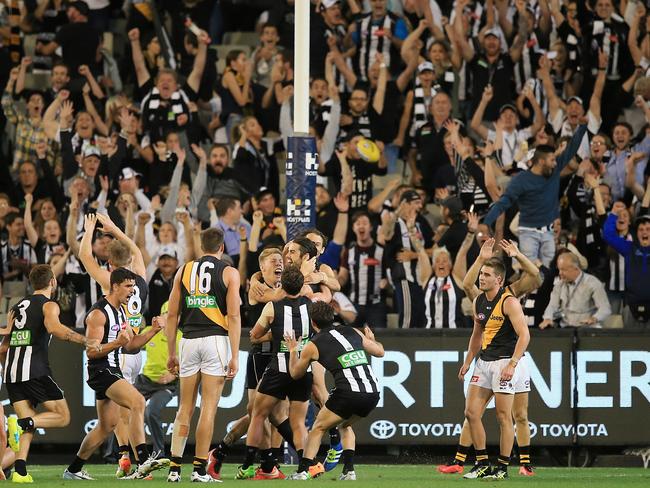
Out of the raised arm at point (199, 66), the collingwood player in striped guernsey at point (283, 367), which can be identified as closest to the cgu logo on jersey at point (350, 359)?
the collingwood player in striped guernsey at point (283, 367)

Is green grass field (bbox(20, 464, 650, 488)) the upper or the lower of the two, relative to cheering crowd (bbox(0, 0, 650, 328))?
lower

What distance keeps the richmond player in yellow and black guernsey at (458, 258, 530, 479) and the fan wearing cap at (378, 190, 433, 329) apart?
3.29m

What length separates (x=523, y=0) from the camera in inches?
861

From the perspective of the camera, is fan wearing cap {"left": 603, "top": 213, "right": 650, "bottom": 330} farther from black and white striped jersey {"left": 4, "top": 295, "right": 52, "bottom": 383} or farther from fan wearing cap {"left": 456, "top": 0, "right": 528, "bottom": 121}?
black and white striped jersey {"left": 4, "top": 295, "right": 52, "bottom": 383}

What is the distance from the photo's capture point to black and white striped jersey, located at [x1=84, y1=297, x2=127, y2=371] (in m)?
13.7

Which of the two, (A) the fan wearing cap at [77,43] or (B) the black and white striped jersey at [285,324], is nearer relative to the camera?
(B) the black and white striped jersey at [285,324]

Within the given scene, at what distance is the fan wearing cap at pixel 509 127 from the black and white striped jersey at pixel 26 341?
28.5 ft

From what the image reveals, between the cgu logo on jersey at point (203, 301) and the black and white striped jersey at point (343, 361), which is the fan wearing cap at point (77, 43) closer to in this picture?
the cgu logo on jersey at point (203, 301)

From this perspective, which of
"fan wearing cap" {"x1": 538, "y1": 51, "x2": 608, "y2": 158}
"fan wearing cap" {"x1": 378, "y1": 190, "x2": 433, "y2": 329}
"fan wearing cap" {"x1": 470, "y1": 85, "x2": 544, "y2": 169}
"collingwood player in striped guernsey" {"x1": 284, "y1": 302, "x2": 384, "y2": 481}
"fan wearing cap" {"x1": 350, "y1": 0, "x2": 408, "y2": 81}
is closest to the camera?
"collingwood player in striped guernsey" {"x1": 284, "y1": 302, "x2": 384, "y2": 481}

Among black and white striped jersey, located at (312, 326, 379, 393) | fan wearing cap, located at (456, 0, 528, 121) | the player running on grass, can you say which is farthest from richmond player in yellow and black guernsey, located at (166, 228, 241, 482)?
fan wearing cap, located at (456, 0, 528, 121)

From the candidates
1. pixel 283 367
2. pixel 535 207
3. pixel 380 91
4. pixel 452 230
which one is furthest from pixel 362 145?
pixel 283 367

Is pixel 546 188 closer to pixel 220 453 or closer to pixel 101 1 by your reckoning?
pixel 220 453

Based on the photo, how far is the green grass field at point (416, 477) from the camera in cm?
1315

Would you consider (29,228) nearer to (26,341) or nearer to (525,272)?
(26,341)
